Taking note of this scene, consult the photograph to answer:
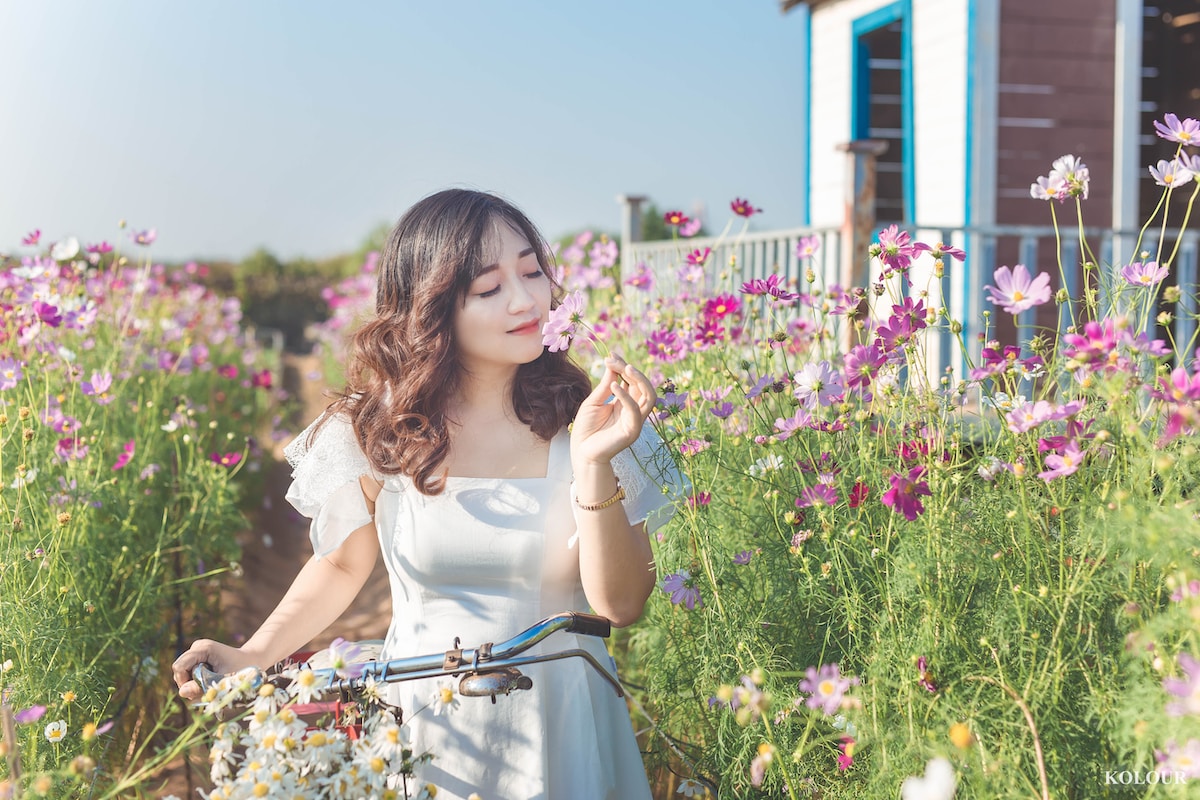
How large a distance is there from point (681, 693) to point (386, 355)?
81cm

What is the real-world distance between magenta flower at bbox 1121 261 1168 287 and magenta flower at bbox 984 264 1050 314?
148 millimetres

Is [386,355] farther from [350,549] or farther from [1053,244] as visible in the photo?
[1053,244]

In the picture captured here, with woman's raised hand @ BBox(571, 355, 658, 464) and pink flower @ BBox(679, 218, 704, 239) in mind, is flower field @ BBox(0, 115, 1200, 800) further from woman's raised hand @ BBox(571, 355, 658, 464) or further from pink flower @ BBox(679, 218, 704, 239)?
pink flower @ BBox(679, 218, 704, 239)

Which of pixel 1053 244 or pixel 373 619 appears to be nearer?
pixel 373 619

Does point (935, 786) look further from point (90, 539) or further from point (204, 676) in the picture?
point (90, 539)

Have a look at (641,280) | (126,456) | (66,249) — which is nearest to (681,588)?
(641,280)

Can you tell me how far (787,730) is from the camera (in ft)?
4.29

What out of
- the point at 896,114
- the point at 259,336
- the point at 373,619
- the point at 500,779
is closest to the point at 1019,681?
the point at 500,779

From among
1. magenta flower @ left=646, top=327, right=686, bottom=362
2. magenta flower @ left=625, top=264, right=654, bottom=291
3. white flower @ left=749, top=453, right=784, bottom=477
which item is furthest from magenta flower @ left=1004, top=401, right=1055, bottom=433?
magenta flower @ left=625, top=264, right=654, bottom=291

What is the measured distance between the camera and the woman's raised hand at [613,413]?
3.96ft

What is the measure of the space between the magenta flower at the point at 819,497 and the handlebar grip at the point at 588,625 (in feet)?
1.09

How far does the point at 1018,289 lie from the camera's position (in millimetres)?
1336

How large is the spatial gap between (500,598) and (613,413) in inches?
15.4

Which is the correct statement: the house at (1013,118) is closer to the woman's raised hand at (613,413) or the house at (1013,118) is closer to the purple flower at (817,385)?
the purple flower at (817,385)
